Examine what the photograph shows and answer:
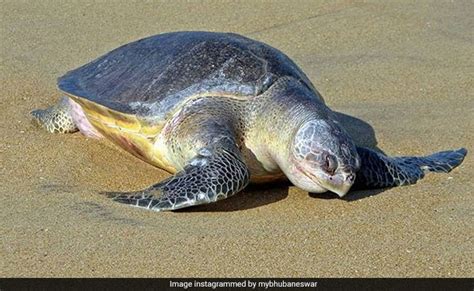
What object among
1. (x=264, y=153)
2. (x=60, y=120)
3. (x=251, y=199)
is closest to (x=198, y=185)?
(x=251, y=199)

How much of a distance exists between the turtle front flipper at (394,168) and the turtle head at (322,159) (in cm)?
43

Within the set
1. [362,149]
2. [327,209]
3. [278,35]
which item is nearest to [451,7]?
[278,35]

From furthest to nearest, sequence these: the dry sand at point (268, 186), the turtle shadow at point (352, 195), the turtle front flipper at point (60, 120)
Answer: the turtle front flipper at point (60, 120) < the turtle shadow at point (352, 195) < the dry sand at point (268, 186)

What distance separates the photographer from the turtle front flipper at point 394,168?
501 centimetres

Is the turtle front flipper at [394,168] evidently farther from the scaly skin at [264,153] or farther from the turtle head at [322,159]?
→ the turtle head at [322,159]

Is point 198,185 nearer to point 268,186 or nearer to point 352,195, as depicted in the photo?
point 268,186

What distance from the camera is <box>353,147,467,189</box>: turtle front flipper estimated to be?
5.01m

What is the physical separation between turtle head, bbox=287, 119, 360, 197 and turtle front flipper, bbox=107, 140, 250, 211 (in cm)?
30

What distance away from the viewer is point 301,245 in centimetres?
400

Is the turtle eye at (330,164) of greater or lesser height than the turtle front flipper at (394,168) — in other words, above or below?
above

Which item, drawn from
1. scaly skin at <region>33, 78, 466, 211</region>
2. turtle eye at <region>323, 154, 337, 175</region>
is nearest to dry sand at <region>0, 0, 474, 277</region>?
scaly skin at <region>33, 78, 466, 211</region>

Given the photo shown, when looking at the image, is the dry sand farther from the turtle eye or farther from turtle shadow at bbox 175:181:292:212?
the turtle eye

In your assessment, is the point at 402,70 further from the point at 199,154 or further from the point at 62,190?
the point at 62,190
